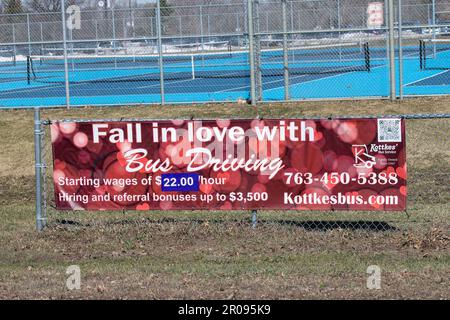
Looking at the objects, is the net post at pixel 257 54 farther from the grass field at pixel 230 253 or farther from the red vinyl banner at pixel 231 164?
the red vinyl banner at pixel 231 164

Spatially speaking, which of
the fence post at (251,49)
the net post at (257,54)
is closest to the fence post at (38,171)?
the fence post at (251,49)

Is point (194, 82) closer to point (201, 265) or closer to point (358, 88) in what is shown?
point (358, 88)

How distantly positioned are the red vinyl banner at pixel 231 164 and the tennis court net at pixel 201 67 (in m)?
17.6

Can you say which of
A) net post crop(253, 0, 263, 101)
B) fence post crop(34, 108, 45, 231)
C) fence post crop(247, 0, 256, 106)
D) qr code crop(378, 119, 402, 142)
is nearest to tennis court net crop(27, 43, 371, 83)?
net post crop(253, 0, 263, 101)

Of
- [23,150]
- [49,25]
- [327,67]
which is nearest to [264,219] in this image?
[23,150]

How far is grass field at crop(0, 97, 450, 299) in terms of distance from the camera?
872 cm

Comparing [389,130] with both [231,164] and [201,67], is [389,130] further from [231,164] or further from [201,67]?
[201,67]

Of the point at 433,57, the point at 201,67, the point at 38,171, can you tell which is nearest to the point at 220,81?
the point at 201,67

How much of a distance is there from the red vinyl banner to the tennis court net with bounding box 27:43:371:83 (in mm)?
17584

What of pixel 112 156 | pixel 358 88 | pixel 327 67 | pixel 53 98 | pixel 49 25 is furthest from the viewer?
pixel 49 25

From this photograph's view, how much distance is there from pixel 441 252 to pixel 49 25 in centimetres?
2693

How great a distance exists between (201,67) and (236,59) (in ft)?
14.0

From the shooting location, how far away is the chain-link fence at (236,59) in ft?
70.1

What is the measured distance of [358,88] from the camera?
24562 mm
